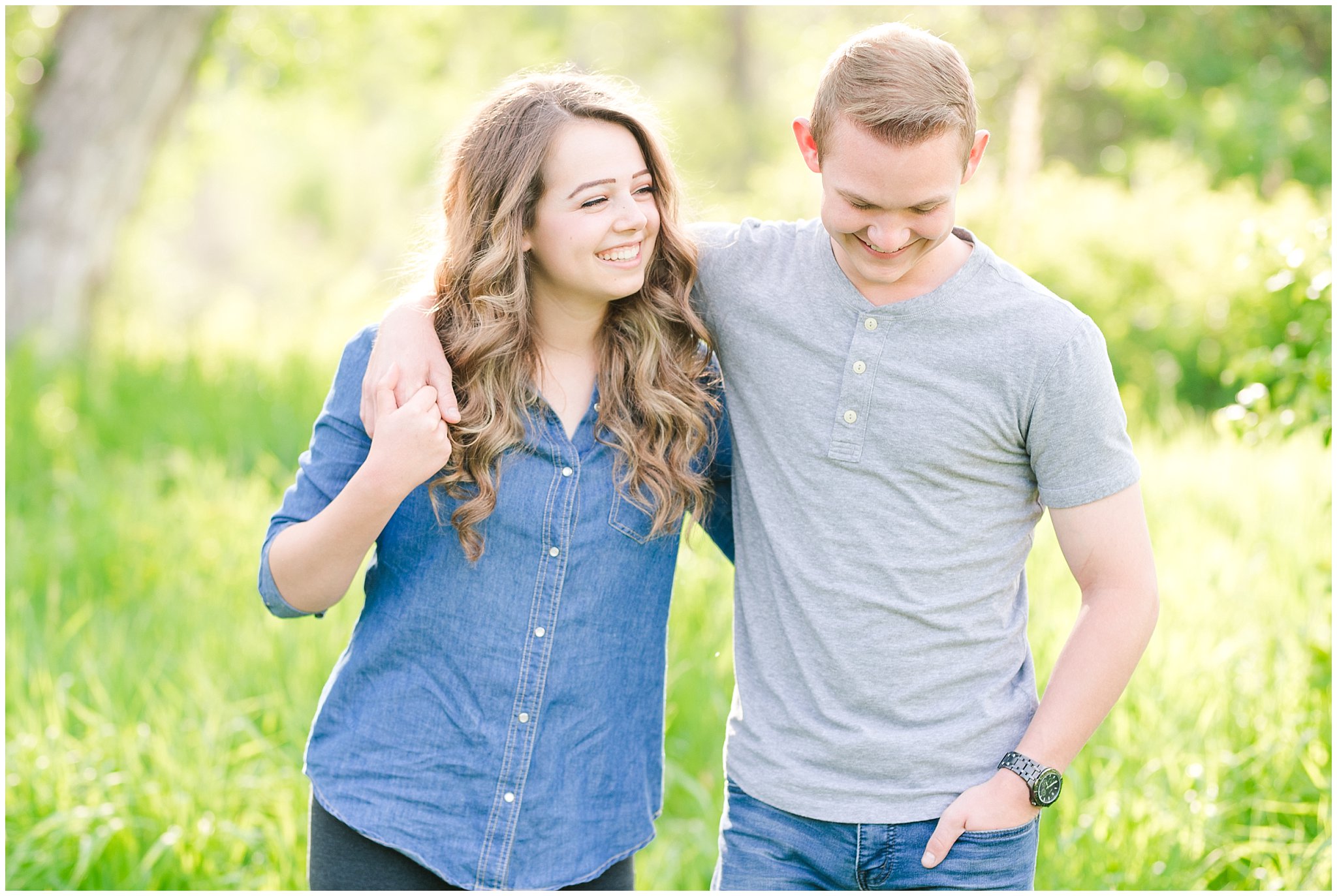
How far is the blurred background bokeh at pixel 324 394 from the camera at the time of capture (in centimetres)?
297

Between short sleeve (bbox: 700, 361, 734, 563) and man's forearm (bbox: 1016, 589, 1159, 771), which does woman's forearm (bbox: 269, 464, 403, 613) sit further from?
man's forearm (bbox: 1016, 589, 1159, 771)

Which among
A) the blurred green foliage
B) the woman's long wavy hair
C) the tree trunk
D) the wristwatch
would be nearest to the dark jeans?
the woman's long wavy hair

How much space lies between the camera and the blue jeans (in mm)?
1890

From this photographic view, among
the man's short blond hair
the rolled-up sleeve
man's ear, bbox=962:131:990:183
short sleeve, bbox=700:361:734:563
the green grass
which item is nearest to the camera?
the man's short blond hair

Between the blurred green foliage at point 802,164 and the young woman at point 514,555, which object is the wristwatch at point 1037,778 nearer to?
the young woman at point 514,555

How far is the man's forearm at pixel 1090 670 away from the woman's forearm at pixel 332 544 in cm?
111

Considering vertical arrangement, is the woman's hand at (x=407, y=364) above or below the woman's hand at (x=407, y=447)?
above

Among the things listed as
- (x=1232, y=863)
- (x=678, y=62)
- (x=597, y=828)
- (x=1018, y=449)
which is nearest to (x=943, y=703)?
(x=1018, y=449)

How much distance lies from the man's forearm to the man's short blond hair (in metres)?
0.77

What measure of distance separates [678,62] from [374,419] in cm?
2696

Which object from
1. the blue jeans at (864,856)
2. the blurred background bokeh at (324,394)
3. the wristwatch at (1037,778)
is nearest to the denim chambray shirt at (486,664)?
the blue jeans at (864,856)

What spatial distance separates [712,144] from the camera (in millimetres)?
21406

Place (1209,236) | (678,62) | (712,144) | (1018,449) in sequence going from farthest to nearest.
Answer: (678,62)
(712,144)
(1209,236)
(1018,449)

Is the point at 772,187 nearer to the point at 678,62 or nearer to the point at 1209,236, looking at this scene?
the point at 1209,236
